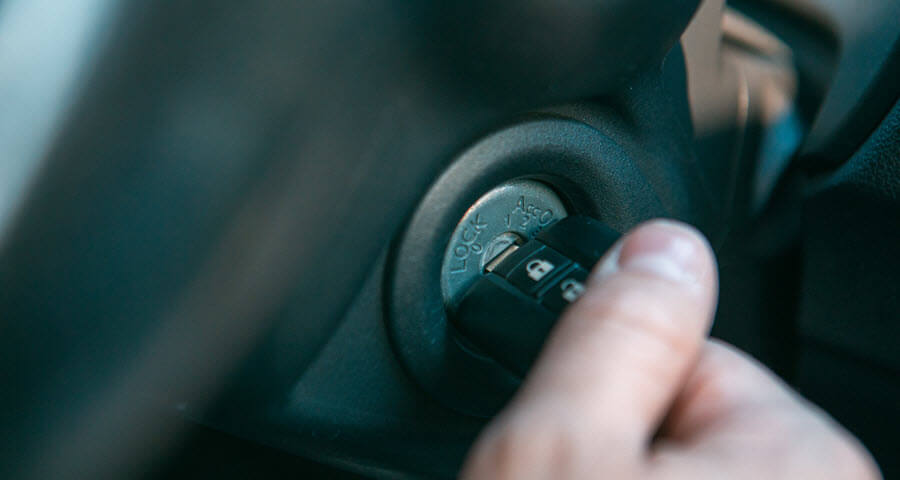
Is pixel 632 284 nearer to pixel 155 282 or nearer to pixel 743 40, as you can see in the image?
pixel 155 282

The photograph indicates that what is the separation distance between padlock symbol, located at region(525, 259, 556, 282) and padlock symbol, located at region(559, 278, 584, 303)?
2 centimetres

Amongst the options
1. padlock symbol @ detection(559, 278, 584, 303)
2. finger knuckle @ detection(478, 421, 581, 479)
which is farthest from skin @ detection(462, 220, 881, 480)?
padlock symbol @ detection(559, 278, 584, 303)

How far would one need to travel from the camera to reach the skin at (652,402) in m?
0.33

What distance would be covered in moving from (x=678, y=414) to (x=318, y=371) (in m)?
0.22

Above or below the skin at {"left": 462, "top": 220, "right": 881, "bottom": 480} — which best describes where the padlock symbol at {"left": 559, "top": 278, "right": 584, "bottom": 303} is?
below

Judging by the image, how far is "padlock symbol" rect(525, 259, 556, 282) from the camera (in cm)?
53

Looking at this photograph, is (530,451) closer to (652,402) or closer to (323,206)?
(652,402)

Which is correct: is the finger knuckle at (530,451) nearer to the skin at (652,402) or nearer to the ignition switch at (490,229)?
the skin at (652,402)

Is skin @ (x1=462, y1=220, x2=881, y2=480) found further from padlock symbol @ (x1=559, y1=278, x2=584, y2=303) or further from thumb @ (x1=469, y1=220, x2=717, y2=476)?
padlock symbol @ (x1=559, y1=278, x2=584, y2=303)

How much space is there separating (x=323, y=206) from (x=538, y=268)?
0.16 metres

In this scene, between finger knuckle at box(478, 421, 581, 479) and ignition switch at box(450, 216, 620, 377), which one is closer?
finger knuckle at box(478, 421, 581, 479)

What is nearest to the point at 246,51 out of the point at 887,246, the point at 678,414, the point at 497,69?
the point at 497,69

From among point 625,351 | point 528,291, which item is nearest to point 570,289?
point 528,291

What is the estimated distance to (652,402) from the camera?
13.7 inches
